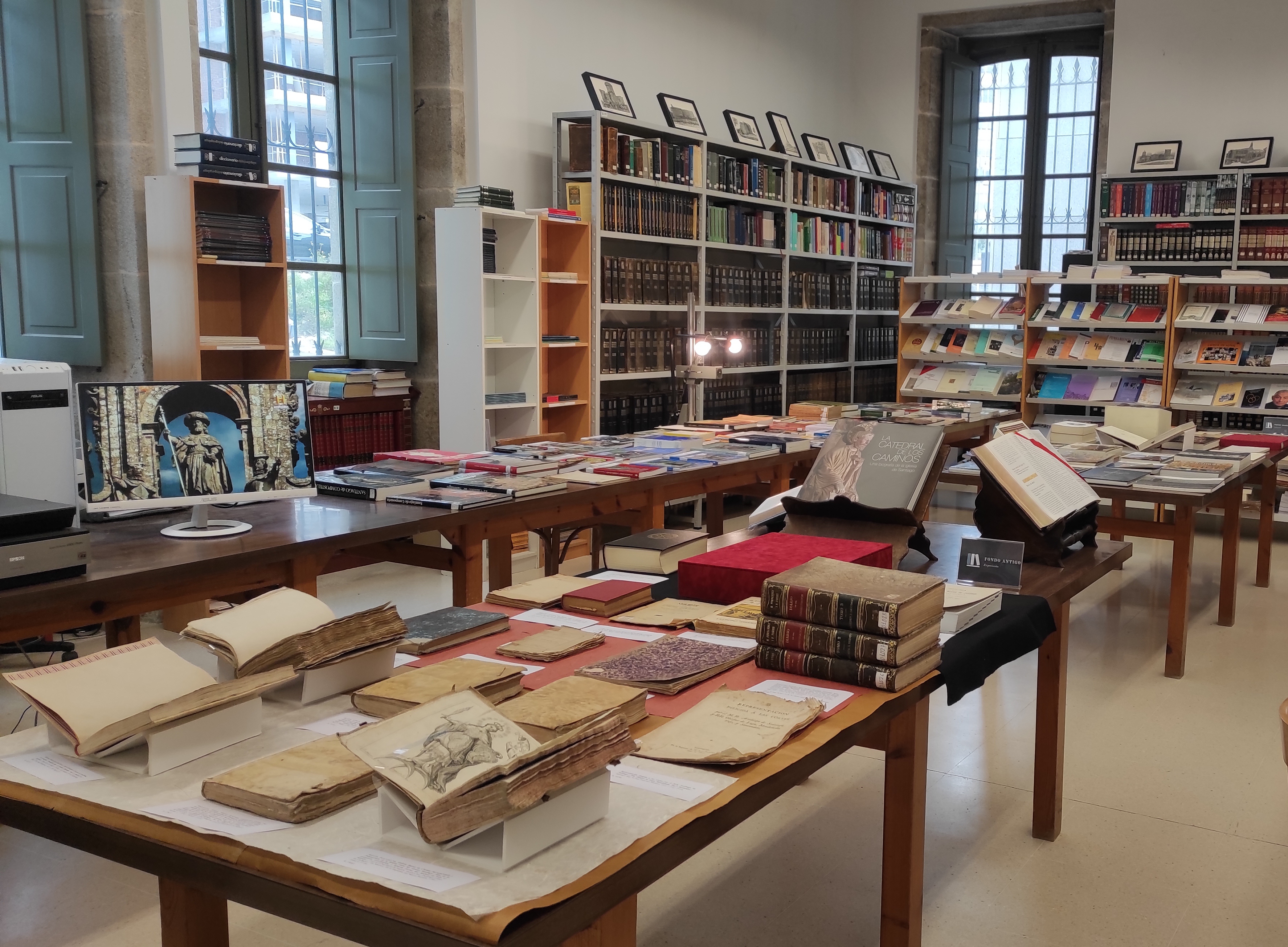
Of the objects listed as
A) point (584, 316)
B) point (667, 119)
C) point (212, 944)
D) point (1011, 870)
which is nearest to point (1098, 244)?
point (667, 119)

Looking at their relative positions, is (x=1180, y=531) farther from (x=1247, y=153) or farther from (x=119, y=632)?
(x=1247, y=153)

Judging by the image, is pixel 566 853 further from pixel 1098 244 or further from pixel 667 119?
pixel 1098 244

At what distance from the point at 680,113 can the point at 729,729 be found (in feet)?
22.4

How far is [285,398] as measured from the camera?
314 cm

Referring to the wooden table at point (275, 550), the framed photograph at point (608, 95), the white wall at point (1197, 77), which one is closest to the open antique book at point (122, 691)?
the wooden table at point (275, 550)

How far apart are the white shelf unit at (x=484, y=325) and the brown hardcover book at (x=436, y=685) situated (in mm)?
4311

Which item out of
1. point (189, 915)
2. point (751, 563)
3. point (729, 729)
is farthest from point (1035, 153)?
point (189, 915)

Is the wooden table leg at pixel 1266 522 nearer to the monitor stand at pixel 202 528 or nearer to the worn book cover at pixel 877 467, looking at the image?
the worn book cover at pixel 877 467

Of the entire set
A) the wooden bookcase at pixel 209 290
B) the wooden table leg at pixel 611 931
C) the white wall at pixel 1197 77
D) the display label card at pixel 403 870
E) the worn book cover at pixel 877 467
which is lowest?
the wooden table leg at pixel 611 931

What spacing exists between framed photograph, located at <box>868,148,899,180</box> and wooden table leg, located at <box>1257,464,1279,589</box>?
189 inches

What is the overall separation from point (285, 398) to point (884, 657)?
1.93 meters

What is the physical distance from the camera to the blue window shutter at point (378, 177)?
643cm

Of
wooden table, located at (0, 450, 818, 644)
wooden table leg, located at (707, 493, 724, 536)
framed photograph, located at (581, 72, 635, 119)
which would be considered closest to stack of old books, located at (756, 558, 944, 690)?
wooden table, located at (0, 450, 818, 644)

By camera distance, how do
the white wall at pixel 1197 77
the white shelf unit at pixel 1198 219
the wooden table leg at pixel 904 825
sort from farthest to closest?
1. the white wall at pixel 1197 77
2. the white shelf unit at pixel 1198 219
3. the wooden table leg at pixel 904 825
